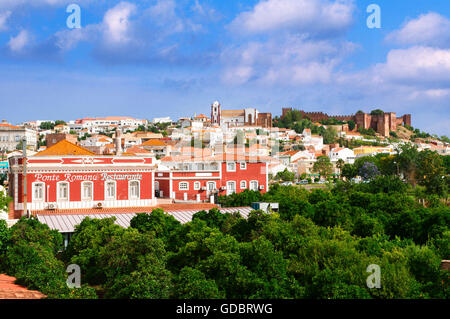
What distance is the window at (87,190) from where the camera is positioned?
92.4ft

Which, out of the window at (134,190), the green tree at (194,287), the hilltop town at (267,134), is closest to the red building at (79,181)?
the window at (134,190)

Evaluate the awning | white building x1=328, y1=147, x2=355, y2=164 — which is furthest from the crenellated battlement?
the awning

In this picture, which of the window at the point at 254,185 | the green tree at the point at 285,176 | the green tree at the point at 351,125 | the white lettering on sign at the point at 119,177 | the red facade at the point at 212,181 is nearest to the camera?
the white lettering on sign at the point at 119,177

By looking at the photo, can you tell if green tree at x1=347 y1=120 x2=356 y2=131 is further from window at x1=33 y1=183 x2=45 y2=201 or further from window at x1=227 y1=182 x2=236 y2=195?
window at x1=33 y1=183 x2=45 y2=201

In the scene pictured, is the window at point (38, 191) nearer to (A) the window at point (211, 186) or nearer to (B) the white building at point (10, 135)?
(A) the window at point (211, 186)

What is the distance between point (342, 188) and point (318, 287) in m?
27.8

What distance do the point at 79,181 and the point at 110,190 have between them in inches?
71.0

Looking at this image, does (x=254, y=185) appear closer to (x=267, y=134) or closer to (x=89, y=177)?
(x=89, y=177)

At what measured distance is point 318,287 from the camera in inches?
467

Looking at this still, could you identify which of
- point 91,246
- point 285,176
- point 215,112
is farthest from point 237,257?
point 215,112

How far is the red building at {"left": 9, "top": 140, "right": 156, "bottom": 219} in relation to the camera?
27094 millimetres
